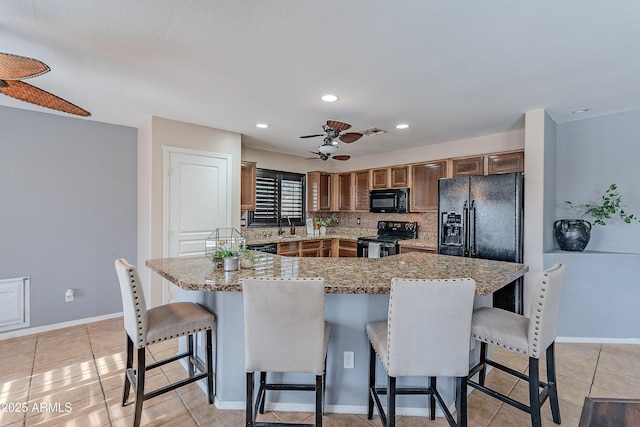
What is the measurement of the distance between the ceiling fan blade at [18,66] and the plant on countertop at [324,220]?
16.3ft

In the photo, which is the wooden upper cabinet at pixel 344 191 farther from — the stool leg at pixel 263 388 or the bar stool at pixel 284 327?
the bar stool at pixel 284 327

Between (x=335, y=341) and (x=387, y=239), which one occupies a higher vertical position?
(x=387, y=239)

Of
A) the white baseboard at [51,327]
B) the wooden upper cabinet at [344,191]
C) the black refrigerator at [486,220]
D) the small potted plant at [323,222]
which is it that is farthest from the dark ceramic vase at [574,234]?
the white baseboard at [51,327]

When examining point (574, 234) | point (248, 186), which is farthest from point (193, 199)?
point (574, 234)

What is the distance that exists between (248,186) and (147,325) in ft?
10.5

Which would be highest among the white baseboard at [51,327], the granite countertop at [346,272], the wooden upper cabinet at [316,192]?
the wooden upper cabinet at [316,192]

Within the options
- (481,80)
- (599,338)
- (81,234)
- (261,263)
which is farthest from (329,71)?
(599,338)

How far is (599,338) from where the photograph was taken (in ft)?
10.8

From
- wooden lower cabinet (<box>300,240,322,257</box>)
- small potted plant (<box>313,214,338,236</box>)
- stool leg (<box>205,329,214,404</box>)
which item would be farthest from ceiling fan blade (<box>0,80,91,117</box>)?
small potted plant (<box>313,214,338,236</box>)

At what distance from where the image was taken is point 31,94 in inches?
84.0

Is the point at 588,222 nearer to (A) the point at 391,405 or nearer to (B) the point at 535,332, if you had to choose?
(B) the point at 535,332

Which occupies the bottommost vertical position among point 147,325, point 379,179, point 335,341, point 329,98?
point 335,341

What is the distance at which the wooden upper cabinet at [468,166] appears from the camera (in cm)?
436

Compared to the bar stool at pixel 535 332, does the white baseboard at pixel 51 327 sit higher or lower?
lower
